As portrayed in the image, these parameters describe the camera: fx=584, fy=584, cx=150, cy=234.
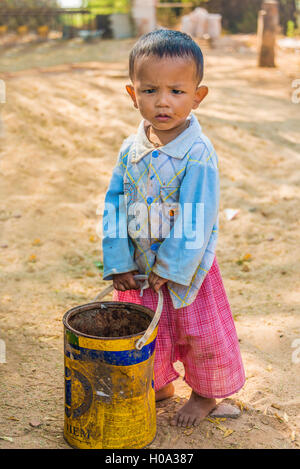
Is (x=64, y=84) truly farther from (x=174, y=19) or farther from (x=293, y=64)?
(x=174, y=19)

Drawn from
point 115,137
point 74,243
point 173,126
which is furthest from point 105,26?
point 173,126

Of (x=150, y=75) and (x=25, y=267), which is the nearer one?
(x=150, y=75)

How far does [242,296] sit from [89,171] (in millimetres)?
2552

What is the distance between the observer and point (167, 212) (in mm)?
2439

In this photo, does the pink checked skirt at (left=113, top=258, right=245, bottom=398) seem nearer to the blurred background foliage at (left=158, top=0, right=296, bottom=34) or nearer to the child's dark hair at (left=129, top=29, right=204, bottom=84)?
the child's dark hair at (left=129, top=29, right=204, bottom=84)

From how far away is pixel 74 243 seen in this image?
4.85 meters

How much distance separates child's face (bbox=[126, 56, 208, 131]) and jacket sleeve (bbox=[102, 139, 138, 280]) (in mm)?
291

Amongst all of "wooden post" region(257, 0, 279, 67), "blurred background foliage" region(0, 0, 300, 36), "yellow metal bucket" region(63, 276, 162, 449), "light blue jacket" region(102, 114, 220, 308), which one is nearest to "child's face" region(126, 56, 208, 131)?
"light blue jacket" region(102, 114, 220, 308)

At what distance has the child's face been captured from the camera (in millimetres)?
2248

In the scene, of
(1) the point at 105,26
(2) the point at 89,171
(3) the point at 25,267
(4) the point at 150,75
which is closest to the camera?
(4) the point at 150,75

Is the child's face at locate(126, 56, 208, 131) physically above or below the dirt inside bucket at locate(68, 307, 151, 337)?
above

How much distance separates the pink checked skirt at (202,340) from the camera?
8.35 feet
